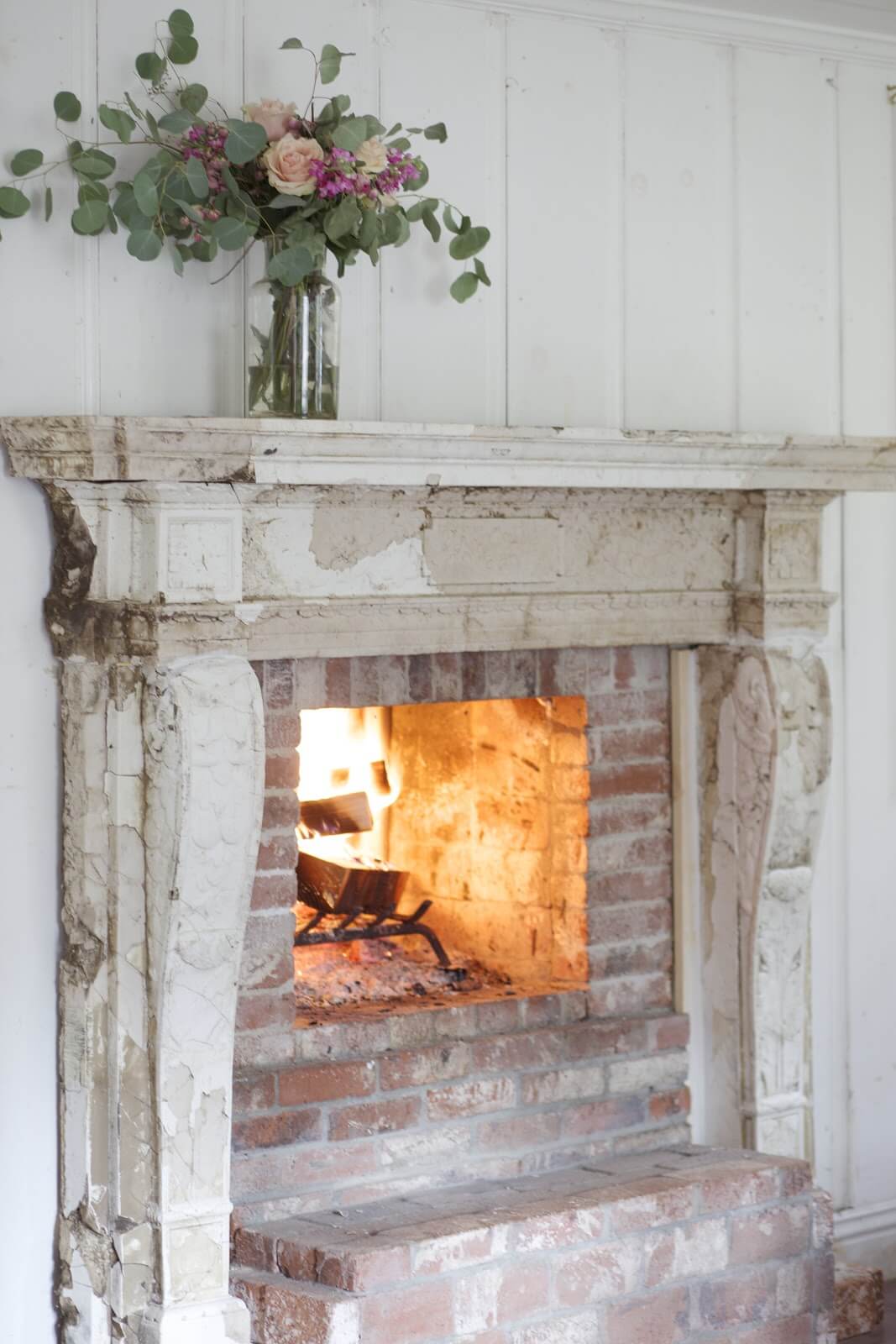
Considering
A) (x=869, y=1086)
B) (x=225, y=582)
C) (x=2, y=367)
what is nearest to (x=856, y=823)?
(x=869, y=1086)

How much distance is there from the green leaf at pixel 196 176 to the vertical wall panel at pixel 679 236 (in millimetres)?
948

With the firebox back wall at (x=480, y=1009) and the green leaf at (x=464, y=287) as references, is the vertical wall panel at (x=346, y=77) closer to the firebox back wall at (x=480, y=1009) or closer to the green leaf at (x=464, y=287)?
the green leaf at (x=464, y=287)

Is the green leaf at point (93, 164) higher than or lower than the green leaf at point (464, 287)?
higher

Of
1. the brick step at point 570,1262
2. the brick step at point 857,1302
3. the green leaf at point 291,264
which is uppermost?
the green leaf at point 291,264

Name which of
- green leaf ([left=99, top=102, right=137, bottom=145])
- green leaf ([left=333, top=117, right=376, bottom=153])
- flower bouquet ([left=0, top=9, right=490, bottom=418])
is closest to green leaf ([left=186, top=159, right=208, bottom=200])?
flower bouquet ([left=0, top=9, right=490, bottom=418])

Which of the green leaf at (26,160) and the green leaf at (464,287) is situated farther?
the green leaf at (464,287)

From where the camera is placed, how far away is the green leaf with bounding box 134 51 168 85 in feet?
8.94

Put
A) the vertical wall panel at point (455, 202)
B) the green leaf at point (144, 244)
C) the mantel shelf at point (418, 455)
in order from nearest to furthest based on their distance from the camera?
the mantel shelf at point (418, 455) < the green leaf at point (144, 244) < the vertical wall panel at point (455, 202)

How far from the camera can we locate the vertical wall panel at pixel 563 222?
320 centimetres

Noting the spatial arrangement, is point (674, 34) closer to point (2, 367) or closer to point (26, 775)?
point (2, 367)

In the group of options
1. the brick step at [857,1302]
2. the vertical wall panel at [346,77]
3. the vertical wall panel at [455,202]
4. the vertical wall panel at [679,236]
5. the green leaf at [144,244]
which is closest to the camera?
the green leaf at [144,244]

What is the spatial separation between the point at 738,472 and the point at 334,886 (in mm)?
1079

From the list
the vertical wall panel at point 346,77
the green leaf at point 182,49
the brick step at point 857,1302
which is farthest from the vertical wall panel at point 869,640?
the green leaf at point 182,49

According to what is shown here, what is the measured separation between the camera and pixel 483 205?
3.16m
